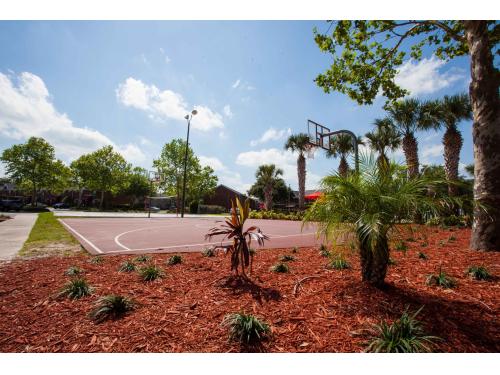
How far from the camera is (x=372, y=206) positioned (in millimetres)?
3004

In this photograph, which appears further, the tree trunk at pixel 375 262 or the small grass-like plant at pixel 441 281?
the small grass-like plant at pixel 441 281

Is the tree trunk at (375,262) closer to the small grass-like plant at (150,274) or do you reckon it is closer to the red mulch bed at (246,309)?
the red mulch bed at (246,309)

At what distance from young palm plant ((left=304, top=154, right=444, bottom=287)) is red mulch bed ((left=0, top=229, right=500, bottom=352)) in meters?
0.53

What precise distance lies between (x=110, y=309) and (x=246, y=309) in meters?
1.57

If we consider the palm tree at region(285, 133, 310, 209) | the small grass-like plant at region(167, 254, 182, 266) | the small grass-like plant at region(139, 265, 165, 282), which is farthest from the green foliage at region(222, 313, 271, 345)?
the palm tree at region(285, 133, 310, 209)

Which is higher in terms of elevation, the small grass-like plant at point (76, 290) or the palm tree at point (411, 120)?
the palm tree at point (411, 120)

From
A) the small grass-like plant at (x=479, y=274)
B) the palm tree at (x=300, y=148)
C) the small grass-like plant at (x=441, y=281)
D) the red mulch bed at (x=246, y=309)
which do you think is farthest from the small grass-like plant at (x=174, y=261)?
the palm tree at (x=300, y=148)

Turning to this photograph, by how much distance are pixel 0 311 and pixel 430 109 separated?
24.0 metres

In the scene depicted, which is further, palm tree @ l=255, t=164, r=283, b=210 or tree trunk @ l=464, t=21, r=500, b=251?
palm tree @ l=255, t=164, r=283, b=210

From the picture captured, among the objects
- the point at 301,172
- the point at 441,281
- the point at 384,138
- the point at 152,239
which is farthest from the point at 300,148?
the point at 441,281

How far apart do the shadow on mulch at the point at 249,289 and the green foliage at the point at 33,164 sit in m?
50.6

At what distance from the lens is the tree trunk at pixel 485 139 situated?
210 inches

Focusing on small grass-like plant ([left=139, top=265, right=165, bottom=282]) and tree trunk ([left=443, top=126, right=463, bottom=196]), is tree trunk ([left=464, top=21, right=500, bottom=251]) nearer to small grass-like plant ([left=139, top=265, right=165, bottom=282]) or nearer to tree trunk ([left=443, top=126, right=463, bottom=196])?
small grass-like plant ([left=139, top=265, right=165, bottom=282])

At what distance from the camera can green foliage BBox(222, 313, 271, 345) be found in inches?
87.9
